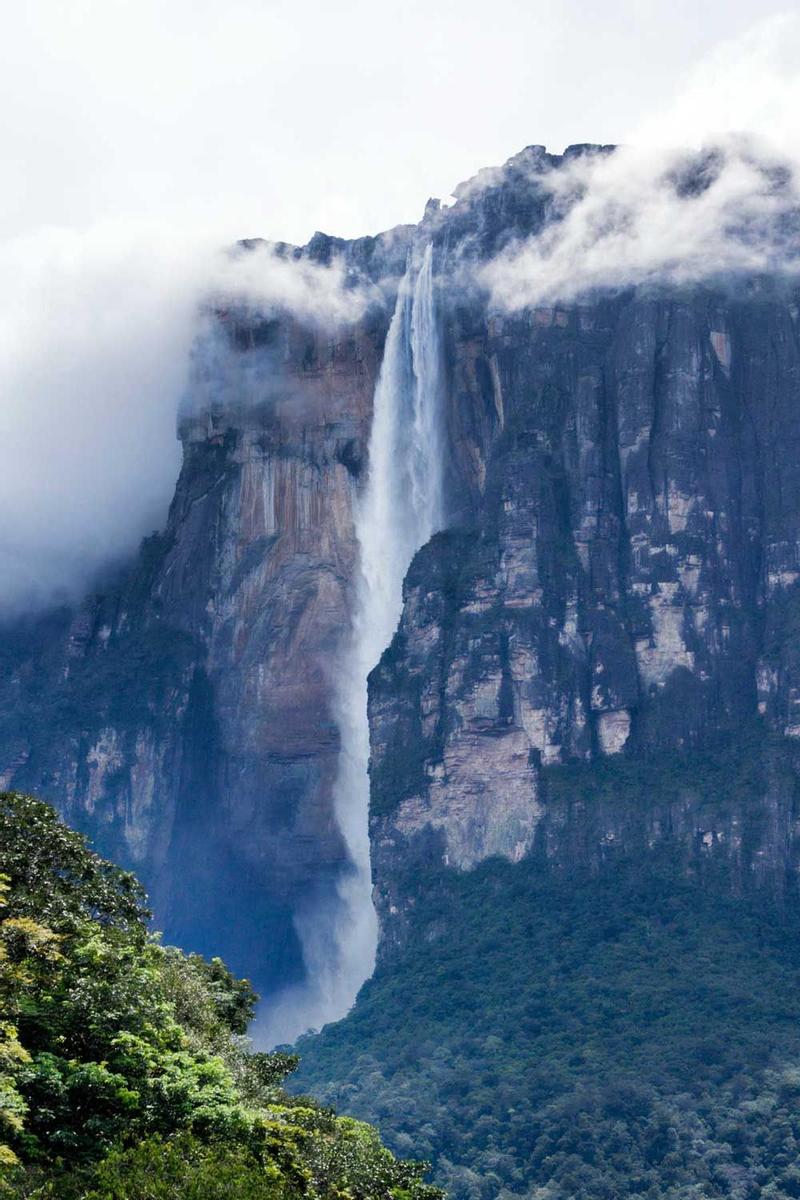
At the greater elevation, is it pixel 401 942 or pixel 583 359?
pixel 583 359

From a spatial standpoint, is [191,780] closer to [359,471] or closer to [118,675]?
[118,675]

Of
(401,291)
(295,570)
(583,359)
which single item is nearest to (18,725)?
(295,570)

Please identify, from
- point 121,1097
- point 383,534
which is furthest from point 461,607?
point 121,1097

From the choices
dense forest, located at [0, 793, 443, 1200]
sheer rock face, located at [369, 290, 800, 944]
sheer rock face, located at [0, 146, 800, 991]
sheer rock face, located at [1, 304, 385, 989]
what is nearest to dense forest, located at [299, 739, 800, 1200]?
sheer rock face, located at [0, 146, 800, 991]

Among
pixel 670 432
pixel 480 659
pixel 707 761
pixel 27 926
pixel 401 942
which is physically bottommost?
pixel 27 926

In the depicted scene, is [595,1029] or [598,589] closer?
[595,1029]

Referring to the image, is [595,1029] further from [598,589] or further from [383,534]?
[383,534]
